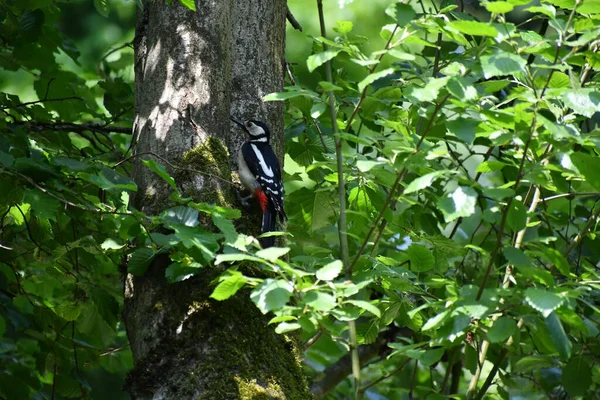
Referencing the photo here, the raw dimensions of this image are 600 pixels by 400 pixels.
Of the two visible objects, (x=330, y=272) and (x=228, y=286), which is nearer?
(x=330, y=272)

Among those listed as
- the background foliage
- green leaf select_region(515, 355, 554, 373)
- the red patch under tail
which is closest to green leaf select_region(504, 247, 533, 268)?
the background foliage

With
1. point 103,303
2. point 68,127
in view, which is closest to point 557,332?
point 103,303

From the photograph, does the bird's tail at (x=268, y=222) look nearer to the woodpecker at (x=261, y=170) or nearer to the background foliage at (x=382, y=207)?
the woodpecker at (x=261, y=170)

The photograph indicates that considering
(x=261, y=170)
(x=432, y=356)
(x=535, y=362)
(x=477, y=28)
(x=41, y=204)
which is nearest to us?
(x=477, y=28)

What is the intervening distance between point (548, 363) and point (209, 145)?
5.89 ft

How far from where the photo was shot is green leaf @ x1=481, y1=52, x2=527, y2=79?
197cm

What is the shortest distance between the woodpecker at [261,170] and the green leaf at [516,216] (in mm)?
1053

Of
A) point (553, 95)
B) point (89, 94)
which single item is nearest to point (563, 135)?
point (553, 95)

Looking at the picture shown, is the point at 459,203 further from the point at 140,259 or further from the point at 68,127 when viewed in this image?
the point at 68,127

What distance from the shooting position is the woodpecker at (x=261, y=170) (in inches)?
121

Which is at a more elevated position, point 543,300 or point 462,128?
point 462,128

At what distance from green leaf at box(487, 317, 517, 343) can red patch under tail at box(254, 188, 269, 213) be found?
1.17m

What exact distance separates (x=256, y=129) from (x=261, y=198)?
0.89 feet

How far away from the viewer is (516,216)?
7.24 feet
